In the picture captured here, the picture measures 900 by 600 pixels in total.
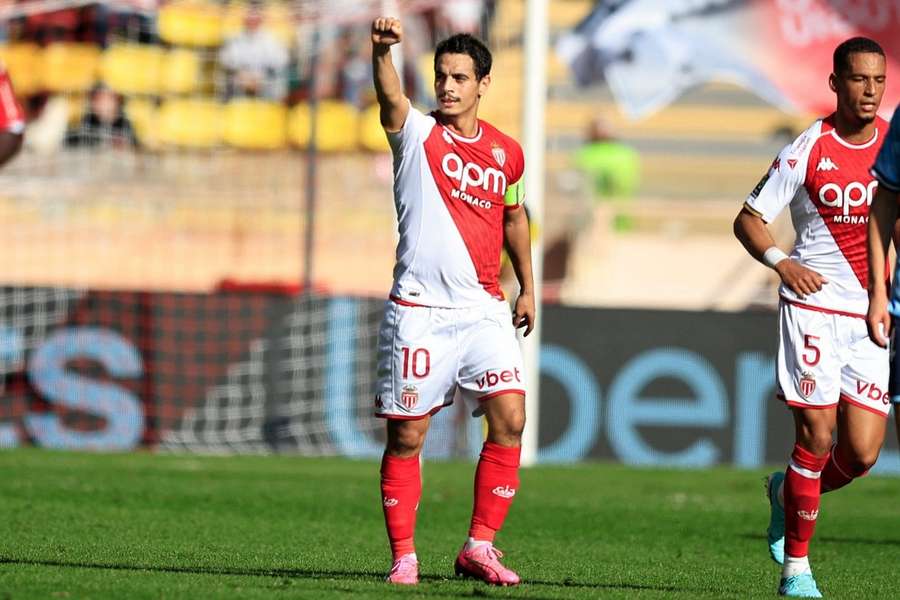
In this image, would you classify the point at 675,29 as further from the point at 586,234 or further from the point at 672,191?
the point at 672,191

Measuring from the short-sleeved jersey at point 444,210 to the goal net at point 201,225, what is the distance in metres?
7.81

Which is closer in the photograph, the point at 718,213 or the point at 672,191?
the point at 718,213

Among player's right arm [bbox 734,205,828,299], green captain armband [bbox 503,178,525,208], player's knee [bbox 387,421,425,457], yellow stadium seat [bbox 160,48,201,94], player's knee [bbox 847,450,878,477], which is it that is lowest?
player's knee [bbox 847,450,878,477]

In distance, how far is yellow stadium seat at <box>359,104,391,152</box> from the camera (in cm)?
1978

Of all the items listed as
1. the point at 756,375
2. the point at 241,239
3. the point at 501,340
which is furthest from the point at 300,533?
the point at 241,239

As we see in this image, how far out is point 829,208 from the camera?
24.4 ft

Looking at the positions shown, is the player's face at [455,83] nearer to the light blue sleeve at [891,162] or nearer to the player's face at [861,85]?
the player's face at [861,85]

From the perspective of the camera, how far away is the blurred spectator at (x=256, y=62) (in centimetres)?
1889

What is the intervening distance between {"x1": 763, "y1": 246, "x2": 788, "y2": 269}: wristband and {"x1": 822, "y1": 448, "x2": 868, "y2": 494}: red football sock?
40.8 inches

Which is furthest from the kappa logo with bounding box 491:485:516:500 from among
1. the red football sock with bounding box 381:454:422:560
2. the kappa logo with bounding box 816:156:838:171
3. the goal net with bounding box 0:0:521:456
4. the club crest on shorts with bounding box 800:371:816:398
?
the goal net with bounding box 0:0:521:456

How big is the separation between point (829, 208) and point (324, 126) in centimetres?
1305

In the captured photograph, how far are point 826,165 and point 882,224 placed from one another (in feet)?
3.31

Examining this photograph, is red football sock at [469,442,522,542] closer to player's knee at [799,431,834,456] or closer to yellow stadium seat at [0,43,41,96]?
player's knee at [799,431,834,456]

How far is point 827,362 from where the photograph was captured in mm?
7297
